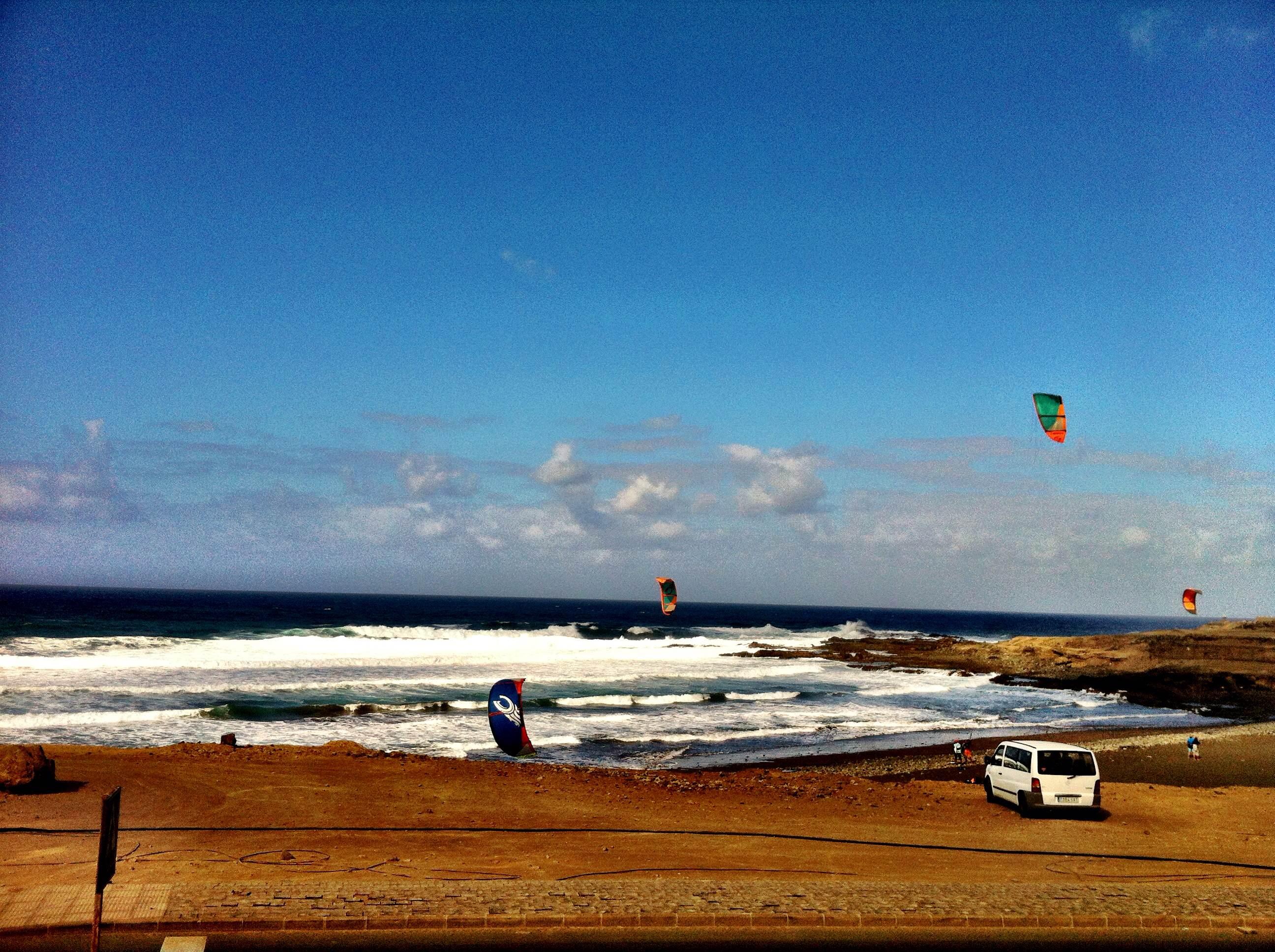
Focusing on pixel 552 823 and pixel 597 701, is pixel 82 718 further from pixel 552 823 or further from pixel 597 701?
pixel 552 823

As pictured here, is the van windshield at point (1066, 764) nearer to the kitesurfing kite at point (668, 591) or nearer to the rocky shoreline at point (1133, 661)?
the kitesurfing kite at point (668, 591)

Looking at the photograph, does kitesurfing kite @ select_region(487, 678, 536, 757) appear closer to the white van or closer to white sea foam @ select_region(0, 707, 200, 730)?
the white van

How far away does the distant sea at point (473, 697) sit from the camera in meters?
25.0

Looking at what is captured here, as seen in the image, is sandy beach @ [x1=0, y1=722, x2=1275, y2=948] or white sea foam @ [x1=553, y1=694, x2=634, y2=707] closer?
sandy beach @ [x1=0, y1=722, x2=1275, y2=948]

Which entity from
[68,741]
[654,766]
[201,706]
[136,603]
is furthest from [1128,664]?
[136,603]

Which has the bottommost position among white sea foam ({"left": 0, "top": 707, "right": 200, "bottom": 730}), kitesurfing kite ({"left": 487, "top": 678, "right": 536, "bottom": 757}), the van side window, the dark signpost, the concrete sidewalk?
white sea foam ({"left": 0, "top": 707, "right": 200, "bottom": 730})

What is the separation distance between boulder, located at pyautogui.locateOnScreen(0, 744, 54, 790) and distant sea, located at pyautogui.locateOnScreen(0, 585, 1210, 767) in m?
7.92

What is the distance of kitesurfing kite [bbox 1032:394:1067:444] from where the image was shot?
19688mm

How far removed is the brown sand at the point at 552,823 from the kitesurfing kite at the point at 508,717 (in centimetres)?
112

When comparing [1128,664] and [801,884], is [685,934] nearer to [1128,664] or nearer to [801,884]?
[801,884]

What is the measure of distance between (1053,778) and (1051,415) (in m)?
8.60

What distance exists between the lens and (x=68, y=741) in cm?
2245

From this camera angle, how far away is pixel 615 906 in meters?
9.48

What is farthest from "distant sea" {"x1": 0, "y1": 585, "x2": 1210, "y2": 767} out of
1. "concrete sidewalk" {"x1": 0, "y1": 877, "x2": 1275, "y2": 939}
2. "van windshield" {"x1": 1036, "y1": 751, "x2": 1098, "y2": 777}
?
"concrete sidewalk" {"x1": 0, "y1": 877, "x2": 1275, "y2": 939}
